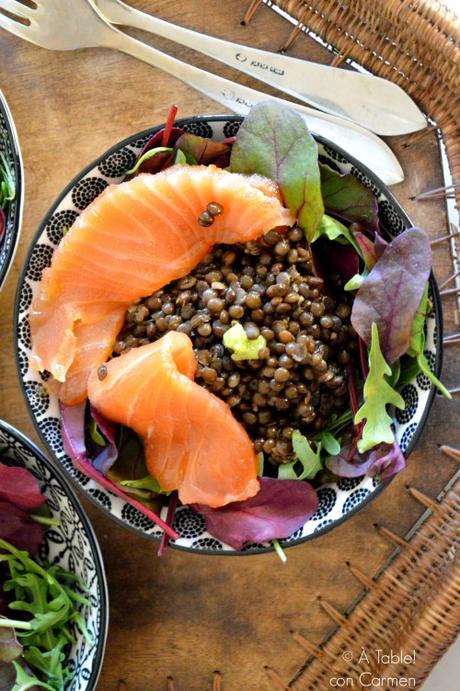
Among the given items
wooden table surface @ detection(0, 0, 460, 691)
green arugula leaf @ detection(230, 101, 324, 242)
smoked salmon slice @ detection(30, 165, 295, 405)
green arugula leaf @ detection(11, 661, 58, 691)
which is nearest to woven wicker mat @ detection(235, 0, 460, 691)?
wooden table surface @ detection(0, 0, 460, 691)

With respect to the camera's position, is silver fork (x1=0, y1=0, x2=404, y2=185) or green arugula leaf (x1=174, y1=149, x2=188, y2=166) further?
silver fork (x1=0, y1=0, x2=404, y2=185)

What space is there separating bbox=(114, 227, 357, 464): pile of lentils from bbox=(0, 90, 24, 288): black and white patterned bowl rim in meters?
0.28

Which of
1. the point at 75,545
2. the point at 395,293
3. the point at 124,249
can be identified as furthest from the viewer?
the point at 75,545

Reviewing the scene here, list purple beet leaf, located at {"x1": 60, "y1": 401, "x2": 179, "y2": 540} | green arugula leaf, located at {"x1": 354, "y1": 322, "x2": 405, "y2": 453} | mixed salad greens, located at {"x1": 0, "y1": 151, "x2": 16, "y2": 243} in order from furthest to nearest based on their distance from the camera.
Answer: mixed salad greens, located at {"x1": 0, "y1": 151, "x2": 16, "y2": 243}, purple beet leaf, located at {"x1": 60, "y1": 401, "x2": 179, "y2": 540}, green arugula leaf, located at {"x1": 354, "y1": 322, "x2": 405, "y2": 453}

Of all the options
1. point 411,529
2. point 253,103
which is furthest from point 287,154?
point 411,529

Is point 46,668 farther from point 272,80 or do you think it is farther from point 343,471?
point 272,80

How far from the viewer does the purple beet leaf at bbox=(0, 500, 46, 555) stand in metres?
1.75

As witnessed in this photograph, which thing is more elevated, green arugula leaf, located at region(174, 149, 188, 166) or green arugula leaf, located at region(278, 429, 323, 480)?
green arugula leaf, located at region(174, 149, 188, 166)

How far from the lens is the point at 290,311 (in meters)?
1.60

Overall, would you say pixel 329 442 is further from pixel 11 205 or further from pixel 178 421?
pixel 11 205

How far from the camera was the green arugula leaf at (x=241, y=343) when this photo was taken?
1579 mm

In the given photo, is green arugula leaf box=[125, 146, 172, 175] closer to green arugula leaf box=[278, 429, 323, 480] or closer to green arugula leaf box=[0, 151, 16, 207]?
green arugula leaf box=[0, 151, 16, 207]

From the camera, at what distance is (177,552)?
6.14 ft

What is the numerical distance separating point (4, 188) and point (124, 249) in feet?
1.11
